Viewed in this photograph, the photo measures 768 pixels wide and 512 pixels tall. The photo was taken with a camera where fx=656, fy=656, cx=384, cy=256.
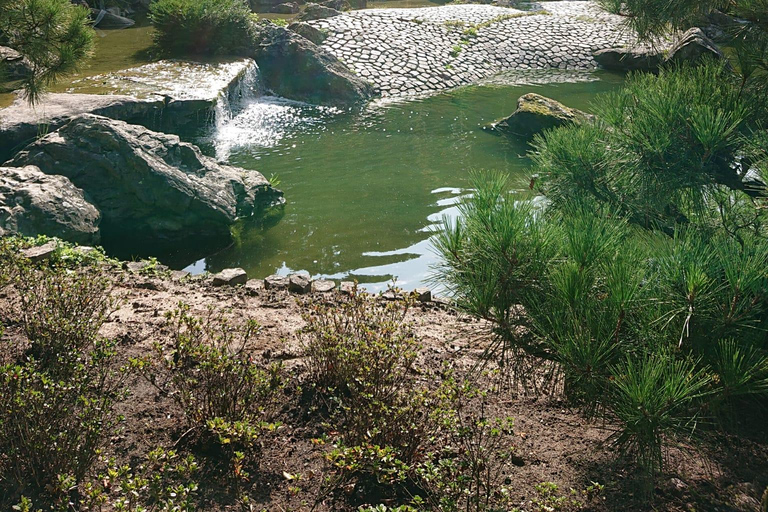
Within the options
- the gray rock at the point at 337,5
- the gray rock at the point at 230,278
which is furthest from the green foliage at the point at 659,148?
the gray rock at the point at 337,5

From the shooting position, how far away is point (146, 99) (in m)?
11.4

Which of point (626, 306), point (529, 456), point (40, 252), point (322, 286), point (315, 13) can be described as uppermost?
point (315, 13)

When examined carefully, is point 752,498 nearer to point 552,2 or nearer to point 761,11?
point 761,11

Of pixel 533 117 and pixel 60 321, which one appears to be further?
pixel 533 117

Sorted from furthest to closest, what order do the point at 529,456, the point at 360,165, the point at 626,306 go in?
the point at 360,165 < the point at 529,456 < the point at 626,306

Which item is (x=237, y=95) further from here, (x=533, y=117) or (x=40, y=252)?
(x=40, y=252)

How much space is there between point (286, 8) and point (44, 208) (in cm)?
2029

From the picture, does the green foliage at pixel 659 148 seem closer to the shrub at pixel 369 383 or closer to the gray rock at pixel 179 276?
the shrub at pixel 369 383

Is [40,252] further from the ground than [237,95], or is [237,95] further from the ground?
[237,95]

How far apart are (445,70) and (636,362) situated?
52.4 ft

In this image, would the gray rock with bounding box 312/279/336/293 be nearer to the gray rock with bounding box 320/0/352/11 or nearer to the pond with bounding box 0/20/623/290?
the pond with bounding box 0/20/623/290

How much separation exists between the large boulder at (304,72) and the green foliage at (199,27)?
2.14 feet

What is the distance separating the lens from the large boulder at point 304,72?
50.1ft

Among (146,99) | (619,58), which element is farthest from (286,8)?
(146,99)
